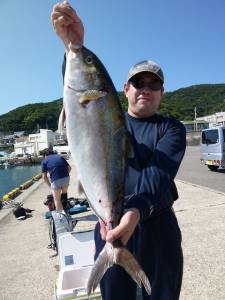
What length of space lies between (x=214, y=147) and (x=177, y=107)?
11542 cm

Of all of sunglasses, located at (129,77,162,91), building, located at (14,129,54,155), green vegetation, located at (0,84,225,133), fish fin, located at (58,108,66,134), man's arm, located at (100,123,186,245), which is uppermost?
green vegetation, located at (0,84,225,133)

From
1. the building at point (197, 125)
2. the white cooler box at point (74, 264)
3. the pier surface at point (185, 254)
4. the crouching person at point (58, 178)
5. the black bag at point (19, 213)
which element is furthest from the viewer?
the building at point (197, 125)

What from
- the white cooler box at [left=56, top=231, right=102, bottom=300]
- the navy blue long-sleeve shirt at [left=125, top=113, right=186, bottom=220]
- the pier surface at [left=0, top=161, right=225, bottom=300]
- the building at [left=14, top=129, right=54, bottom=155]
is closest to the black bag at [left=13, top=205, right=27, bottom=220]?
the pier surface at [left=0, top=161, right=225, bottom=300]

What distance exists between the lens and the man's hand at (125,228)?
1.74m

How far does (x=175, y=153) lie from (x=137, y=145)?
0.29m

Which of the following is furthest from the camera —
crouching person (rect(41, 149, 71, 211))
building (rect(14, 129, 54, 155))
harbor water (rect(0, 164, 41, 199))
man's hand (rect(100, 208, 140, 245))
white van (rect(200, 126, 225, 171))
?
building (rect(14, 129, 54, 155))

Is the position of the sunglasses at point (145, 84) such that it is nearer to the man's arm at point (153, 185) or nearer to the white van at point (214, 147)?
the man's arm at point (153, 185)

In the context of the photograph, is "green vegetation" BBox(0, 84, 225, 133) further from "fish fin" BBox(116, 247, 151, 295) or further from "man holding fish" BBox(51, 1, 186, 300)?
"fish fin" BBox(116, 247, 151, 295)

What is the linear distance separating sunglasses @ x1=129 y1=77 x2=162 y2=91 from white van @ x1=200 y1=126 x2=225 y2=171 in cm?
1495

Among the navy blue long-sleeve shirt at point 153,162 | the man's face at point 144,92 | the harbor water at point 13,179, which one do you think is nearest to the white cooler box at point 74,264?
the navy blue long-sleeve shirt at point 153,162

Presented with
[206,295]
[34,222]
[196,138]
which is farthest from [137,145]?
[196,138]

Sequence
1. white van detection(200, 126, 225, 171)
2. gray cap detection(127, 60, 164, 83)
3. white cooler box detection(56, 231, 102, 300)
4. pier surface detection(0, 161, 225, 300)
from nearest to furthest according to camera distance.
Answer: gray cap detection(127, 60, 164, 83) < white cooler box detection(56, 231, 102, 300) < pier surface detection(0, 161, 225, 300) < white van detection(200, 126, 225, 171)

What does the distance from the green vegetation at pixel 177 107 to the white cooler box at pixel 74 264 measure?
11512 cm

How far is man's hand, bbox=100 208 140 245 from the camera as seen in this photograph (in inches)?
68.6
